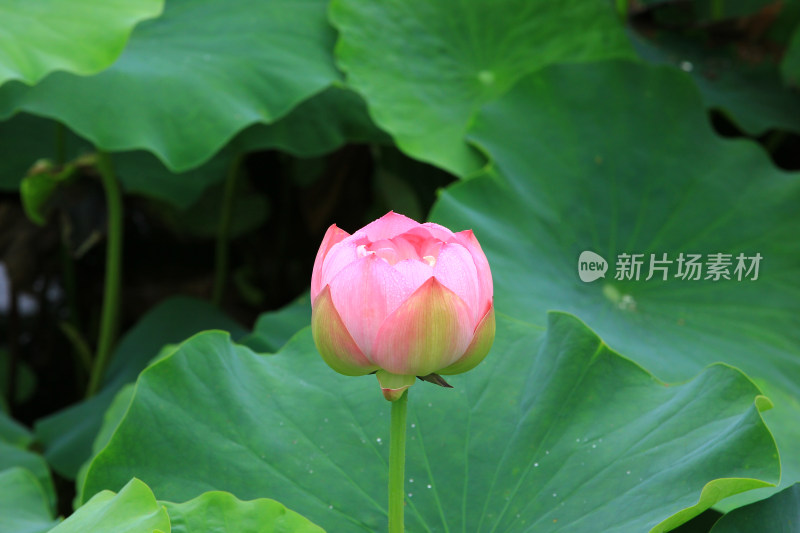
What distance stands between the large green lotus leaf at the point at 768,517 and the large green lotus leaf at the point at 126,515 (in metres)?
0.46

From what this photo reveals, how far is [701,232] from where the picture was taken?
1.20 m

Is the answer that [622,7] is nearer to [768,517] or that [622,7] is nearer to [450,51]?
[450,51]

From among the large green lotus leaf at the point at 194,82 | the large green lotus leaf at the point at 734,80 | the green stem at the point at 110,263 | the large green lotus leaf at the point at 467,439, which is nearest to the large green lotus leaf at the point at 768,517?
the large green lotus leaf at the point at 467,439

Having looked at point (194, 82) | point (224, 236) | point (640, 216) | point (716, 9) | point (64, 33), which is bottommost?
point (224, 236)

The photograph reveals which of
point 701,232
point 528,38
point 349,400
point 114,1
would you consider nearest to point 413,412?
point 349,400

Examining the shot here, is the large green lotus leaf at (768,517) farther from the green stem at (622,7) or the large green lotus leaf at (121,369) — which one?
the green stem at (622,7)

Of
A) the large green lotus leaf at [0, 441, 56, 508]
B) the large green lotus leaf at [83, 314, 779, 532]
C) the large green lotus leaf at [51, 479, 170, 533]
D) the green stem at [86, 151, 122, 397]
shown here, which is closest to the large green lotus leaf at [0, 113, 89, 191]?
A: the green stem at [86, 151, 122, 397]

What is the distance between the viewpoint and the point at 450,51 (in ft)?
4.65

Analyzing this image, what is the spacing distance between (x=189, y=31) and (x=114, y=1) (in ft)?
0.66

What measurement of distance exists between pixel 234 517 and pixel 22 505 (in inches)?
17.0

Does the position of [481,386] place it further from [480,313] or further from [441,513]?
[480,313]

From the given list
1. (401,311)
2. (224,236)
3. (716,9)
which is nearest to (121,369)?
(224,236)

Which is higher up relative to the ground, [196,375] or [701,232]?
[196,375]

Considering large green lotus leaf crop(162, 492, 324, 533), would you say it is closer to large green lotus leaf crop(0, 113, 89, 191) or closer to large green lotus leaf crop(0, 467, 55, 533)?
large green lotus leaf crop(0, 467, 55, 533)
